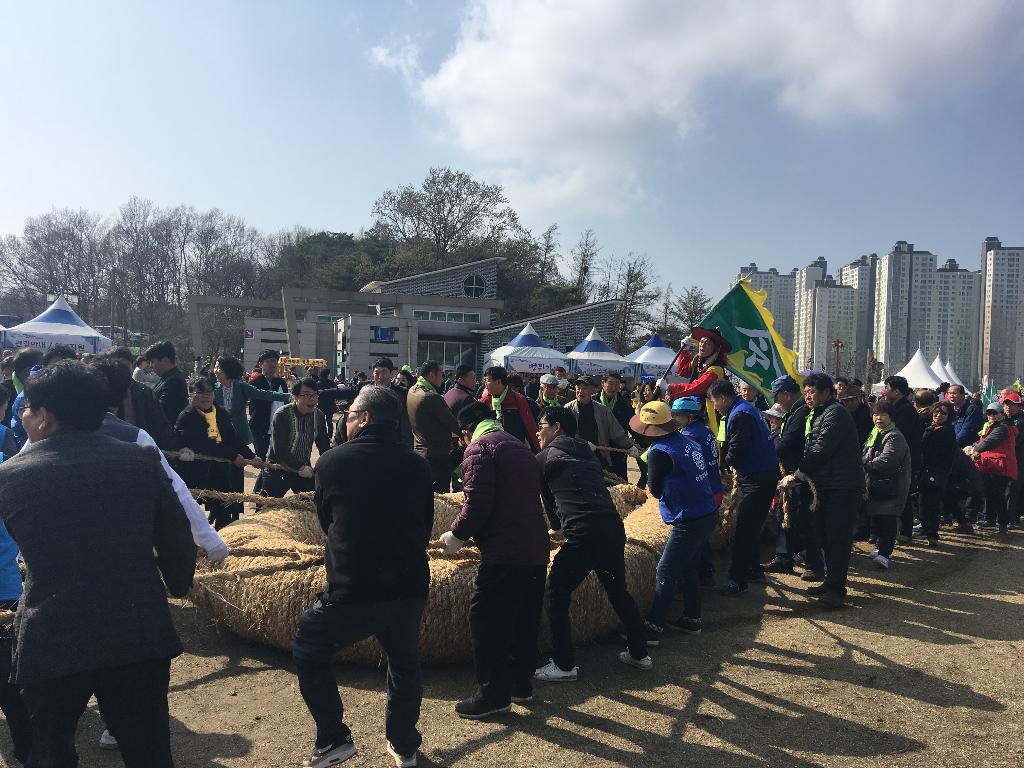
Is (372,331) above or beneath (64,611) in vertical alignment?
above

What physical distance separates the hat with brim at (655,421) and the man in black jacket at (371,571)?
6.89ft

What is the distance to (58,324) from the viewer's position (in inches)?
705

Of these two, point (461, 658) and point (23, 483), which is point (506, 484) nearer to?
point (461, 658)

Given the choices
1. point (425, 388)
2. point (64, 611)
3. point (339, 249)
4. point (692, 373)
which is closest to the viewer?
point (64, 611)

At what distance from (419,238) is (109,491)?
162 feet

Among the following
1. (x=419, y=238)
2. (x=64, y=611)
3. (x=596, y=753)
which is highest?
(x=419, y=238)

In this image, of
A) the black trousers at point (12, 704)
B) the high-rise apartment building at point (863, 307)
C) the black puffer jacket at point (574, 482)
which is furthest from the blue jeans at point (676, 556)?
the high-rise apartment building at point (863, 307)

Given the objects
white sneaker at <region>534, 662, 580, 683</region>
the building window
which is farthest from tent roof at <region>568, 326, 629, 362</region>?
white sneaker at <region>534, 662, 580, 683</region>

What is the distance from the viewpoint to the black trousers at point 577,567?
4.18m

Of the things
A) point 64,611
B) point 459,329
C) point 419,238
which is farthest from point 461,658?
point 419,238

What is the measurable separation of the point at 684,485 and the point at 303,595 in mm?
2527

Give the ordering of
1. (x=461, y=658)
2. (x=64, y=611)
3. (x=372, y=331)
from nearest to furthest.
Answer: (x=64, y=611)
(x=461, y=658)
(x=372, y=331)

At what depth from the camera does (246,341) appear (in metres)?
36.6

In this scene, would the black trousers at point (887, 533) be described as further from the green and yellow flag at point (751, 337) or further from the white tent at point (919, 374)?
the white tent at point (919, 374)
